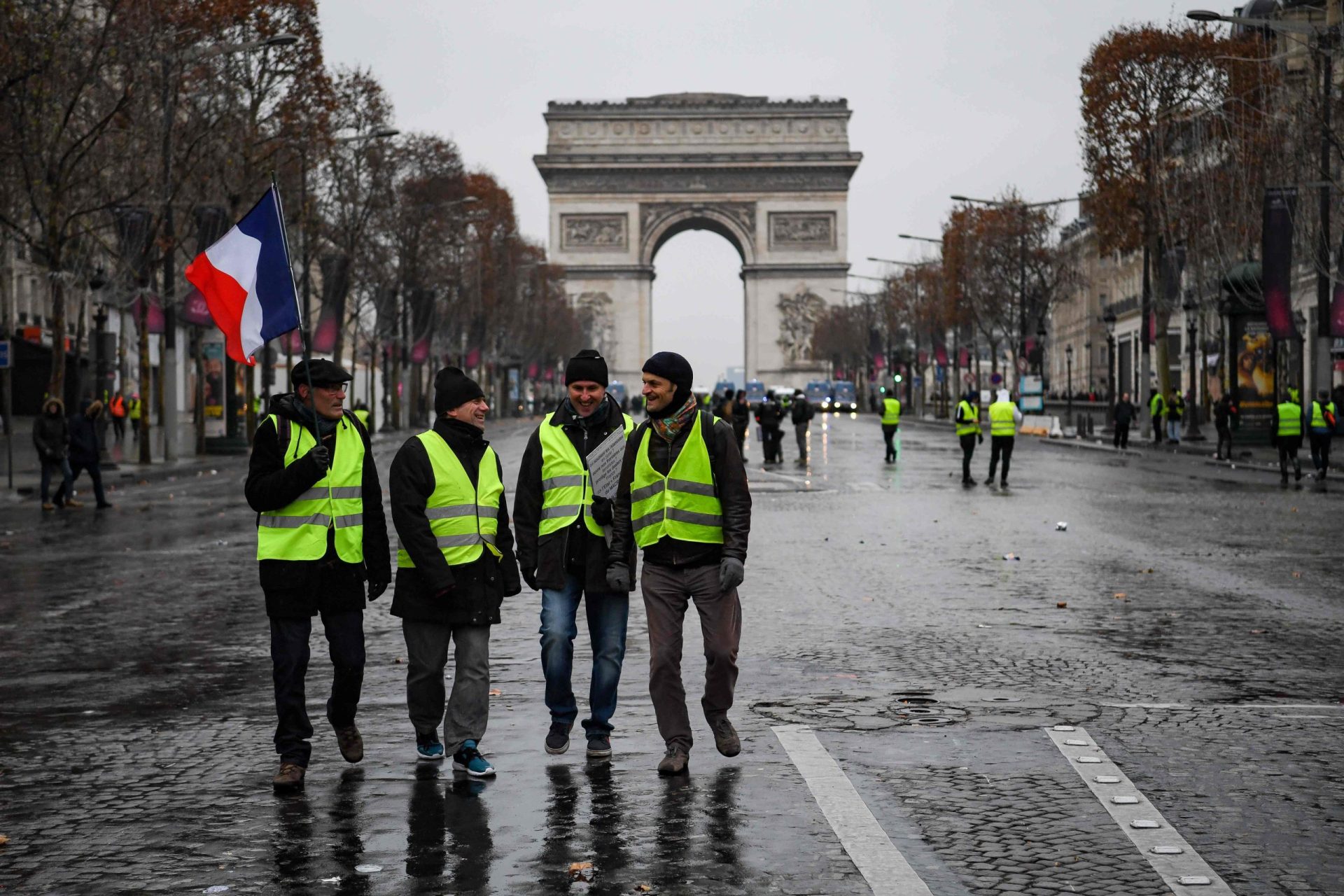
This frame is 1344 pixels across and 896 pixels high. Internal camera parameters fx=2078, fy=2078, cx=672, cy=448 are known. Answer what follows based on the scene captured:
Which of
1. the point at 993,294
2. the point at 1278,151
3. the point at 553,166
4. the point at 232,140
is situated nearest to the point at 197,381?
the point at 232,140

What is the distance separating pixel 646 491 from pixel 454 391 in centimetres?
82

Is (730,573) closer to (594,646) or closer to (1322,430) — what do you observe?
(594,646)

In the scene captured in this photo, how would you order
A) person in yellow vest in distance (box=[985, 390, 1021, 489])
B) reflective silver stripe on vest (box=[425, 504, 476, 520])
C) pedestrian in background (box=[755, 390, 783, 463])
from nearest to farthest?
reflective silver stripe on vest (box=[425, 504, 476, 520]) → person in yellow vest in distance (box=[985, 390, 1021, 489]) → pedestrian in background (box=[755, 390, 783, 463])

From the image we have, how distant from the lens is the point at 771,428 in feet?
130

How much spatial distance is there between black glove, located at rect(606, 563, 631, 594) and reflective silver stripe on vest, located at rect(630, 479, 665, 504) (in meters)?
0.25

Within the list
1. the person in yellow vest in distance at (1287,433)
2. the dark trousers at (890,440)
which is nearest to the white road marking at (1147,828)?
the person in yellow vest in distance at (1287,433)

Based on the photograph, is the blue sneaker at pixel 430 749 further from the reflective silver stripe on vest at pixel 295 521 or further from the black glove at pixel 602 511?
the black glove at pixel 602 511

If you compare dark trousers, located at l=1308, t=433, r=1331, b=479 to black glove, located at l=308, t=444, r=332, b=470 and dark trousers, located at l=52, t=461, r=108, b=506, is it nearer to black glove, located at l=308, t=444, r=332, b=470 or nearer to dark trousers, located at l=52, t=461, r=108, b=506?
dark trousers, located at l=52, t=461, r=108, b=506

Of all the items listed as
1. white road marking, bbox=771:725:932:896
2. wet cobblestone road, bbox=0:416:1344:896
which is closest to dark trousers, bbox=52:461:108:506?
wet cobblestone road, bbox=0:416:1344:896

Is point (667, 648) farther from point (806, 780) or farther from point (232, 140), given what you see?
point (232, 140)

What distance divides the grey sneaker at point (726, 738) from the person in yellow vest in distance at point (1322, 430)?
978 inches

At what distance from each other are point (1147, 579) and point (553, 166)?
3844 inches

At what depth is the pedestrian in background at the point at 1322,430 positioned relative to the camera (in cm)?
3113

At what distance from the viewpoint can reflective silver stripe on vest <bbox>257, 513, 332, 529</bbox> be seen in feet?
24.9
